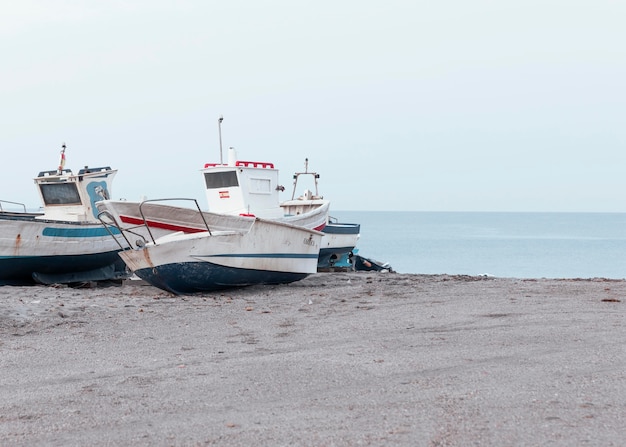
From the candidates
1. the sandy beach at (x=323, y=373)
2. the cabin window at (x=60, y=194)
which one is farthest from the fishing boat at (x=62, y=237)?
the sandy beach at (x=323, y=373)

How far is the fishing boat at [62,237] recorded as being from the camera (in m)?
15.5

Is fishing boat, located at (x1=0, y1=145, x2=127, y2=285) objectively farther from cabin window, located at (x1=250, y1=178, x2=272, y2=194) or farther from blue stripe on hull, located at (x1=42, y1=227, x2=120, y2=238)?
cabin window, located at (x1=250, y1=178, x2=272, y2=194)

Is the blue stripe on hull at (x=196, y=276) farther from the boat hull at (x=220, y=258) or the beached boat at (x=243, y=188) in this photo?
the beached boat at (x=243, y=188)

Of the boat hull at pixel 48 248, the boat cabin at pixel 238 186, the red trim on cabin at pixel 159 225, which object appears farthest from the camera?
the boat cabin at pixel 238 186

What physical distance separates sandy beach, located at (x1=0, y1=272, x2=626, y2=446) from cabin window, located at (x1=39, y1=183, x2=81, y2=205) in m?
8.20

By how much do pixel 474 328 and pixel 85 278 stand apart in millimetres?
11499

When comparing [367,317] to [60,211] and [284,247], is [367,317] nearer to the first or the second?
[284,247]

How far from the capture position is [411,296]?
36.0 ft

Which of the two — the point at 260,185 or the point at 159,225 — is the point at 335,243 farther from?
the point at 159,225

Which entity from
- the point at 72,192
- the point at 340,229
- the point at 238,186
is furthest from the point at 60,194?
the point at 340,229

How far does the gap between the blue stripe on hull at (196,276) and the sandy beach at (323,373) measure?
1.75 metres

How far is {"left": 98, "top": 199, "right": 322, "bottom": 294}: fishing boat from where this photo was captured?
12.2m

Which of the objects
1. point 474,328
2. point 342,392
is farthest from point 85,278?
point 342,392

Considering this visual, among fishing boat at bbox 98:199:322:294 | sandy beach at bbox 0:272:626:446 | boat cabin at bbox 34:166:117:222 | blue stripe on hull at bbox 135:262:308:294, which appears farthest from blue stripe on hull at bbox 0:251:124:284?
sandy beach at bbox 0:272:626:446
